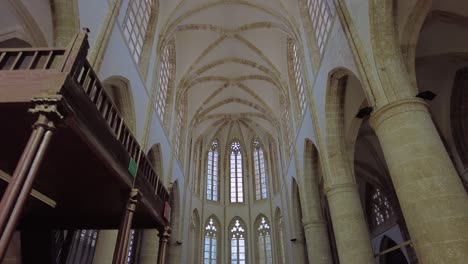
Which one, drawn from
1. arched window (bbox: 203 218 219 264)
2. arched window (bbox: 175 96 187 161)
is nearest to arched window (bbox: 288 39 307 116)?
arched window (bbox: 175 96 187 161)

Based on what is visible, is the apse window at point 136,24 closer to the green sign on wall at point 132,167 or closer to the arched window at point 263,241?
the green sign on wall at point 132,167

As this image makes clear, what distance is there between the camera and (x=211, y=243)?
2319 cm

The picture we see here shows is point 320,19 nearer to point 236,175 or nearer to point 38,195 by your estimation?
point 38,195

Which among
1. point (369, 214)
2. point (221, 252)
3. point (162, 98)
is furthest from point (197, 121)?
point (369, 214)

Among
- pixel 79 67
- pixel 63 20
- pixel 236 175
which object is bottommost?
pixel 79 67

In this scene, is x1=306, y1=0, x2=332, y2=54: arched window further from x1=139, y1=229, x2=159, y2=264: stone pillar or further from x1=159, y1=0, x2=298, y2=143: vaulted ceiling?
x1=139, y1=229, x2=159, y2=264: stone pillar

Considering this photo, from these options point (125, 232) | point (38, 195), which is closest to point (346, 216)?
point (125, 232)

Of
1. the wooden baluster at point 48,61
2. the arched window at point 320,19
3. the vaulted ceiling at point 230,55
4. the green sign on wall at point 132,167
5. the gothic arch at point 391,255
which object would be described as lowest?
the green sign on wall at point 132,167

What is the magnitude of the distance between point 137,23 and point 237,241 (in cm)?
1687

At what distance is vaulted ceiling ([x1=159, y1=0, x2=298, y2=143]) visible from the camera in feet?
52.9

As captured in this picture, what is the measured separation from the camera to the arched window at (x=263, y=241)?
22.5 meters

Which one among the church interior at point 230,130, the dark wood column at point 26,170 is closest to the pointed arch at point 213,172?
the church interior at point 230,130

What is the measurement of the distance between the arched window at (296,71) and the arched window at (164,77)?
649cm

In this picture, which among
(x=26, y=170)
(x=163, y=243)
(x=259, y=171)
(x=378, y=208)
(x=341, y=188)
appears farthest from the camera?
(x=259, y=171)
